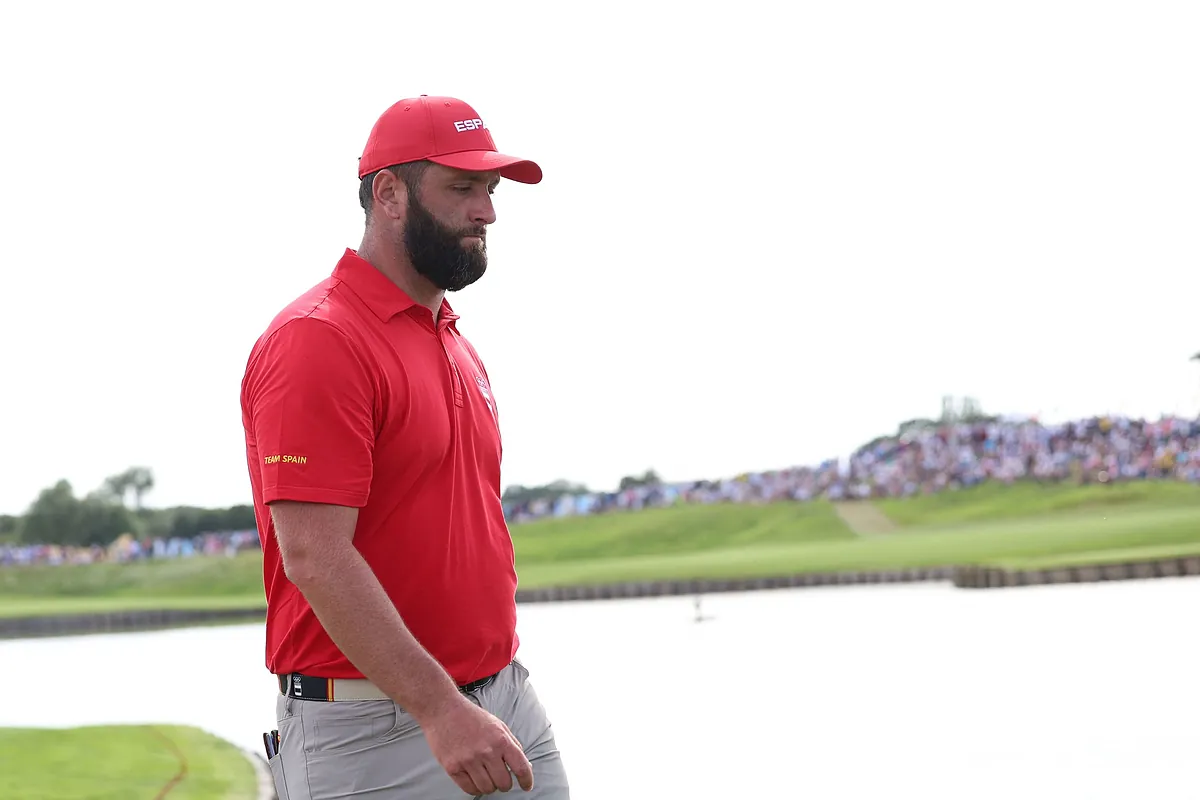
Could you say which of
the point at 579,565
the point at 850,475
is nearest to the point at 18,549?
the point at 579,565

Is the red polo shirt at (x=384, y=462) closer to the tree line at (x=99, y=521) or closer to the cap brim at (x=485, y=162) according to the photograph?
the cap brim at (x=485, y=162)

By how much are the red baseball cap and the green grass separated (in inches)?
285

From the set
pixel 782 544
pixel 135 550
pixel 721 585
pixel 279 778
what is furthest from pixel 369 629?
pixel 135 550

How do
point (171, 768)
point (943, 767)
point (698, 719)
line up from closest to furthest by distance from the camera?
point (171, 768) → point (943, 767) → point (698, 719)

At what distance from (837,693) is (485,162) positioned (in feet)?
50.8

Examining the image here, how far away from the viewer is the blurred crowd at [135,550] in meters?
76.1

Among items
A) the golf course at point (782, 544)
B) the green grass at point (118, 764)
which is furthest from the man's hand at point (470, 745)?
the golf course at point (782, 544)

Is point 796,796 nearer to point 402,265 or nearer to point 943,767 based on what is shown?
point 943,767

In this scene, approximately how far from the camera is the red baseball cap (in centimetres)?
341

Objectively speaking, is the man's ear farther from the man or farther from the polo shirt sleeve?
the polo shirt sleeve

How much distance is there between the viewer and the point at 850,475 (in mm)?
73312

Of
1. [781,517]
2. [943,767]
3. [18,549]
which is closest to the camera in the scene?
[943,767]

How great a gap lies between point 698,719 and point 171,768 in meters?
6.79

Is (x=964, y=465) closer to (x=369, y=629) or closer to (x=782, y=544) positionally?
(x=782, y=544)
